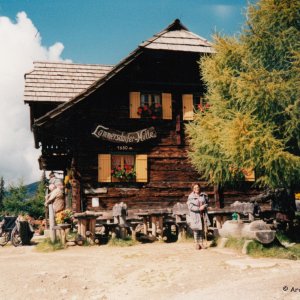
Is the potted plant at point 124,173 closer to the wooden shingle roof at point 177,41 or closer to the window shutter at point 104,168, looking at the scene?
the window shutter at point 104,168

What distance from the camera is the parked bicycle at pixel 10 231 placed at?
12.8 meters

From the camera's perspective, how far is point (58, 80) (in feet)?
53.5

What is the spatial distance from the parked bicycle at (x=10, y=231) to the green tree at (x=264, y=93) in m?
7.49

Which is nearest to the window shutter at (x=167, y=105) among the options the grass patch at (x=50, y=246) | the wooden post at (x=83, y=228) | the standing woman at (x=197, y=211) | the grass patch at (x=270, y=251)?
the wooden post at (x=83, y=228)

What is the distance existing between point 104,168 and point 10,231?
13.8 feet

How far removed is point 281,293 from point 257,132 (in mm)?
5020

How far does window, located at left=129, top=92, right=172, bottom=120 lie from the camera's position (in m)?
14.9

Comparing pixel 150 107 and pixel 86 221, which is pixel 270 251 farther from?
pixel 150 107

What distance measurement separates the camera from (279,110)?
9.18 m

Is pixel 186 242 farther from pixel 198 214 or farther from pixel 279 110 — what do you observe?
pixel 279 110

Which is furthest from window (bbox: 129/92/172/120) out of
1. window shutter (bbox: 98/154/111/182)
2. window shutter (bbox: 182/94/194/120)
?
window shutter (bbox: 98/154/111/182)

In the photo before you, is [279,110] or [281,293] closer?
[281,293]

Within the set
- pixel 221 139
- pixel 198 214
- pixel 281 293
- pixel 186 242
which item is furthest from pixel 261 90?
pixel 281 293

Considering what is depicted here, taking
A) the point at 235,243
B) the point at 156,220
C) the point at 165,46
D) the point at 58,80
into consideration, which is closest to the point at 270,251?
the point at 235,243
